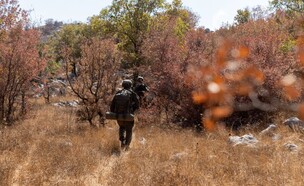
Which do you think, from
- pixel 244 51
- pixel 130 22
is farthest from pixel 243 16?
pixel 244 51

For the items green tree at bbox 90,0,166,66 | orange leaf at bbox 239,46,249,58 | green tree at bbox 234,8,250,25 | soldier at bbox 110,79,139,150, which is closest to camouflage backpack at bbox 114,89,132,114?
soldier at bbox 110,79,139,150

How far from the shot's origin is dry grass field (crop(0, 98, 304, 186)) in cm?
586

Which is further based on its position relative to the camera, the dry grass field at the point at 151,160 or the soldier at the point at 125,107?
the soldier at the point at 125,107

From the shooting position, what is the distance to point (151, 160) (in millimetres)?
7289

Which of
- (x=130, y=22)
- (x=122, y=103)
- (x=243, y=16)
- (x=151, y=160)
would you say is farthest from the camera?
(x=243, y=16)

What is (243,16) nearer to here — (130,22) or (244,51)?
(130,22)

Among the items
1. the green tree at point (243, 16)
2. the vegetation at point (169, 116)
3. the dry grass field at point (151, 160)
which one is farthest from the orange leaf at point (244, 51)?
the green tree at point (243, 16)

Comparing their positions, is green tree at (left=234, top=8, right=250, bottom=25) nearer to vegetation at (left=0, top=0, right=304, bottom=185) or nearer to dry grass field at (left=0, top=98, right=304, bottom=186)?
vegetation at (left=0, top=0, right=304, bottom=185)

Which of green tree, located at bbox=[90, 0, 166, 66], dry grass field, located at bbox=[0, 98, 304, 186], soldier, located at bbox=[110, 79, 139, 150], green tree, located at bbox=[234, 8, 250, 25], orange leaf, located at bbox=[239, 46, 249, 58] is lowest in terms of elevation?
dry grass field, located at bbox=[0, 98, 304, 186]

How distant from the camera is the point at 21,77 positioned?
14.0 meters

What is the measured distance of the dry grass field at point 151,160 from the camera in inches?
231

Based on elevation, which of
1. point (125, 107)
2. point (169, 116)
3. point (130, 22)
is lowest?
point (169, 116)

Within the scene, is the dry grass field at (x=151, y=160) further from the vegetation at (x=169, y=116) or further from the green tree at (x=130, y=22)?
the green tree at (x=130, y=22)

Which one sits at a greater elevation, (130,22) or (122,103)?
(130,22)
